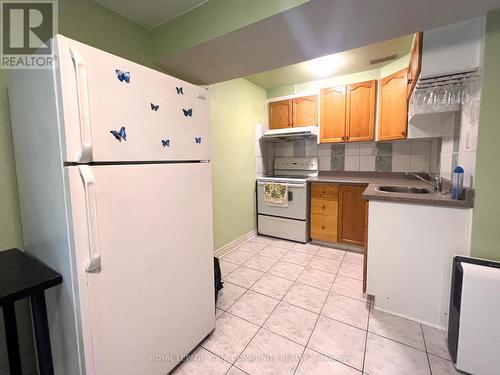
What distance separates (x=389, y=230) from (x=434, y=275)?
15.5 inches

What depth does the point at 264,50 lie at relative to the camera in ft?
5.36

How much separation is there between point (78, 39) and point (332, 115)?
286 cm

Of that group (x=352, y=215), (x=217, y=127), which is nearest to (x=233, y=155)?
(x=217, y=127)

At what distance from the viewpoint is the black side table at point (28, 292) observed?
0.81 metres

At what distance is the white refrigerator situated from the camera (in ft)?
2.70

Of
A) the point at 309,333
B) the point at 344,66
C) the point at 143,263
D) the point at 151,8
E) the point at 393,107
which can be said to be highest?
the point at 344,66

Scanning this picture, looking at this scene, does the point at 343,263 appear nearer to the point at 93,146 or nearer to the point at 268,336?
the point at 268,336

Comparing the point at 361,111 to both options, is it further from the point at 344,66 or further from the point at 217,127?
the point at 217,127

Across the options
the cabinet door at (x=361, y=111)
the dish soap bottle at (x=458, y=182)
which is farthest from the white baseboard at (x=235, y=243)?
the dish soap bottle at (x=458, y=182)

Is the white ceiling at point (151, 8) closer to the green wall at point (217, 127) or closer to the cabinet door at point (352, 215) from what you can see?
the green wall at point (217, 127)

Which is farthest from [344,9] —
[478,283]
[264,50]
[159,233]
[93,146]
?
[478,283]

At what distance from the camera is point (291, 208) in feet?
10.5

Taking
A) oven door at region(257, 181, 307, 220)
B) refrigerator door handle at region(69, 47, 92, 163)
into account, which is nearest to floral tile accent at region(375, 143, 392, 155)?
oven door at region(257, 181, 307, 220)

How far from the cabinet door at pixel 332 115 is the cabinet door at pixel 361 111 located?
76mm
